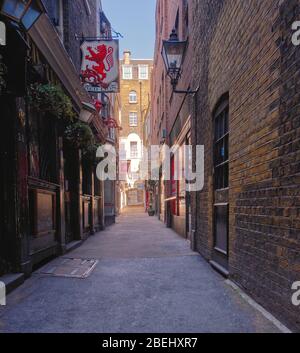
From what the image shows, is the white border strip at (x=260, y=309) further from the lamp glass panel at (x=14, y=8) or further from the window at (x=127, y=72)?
the window at (x=127, y=72)

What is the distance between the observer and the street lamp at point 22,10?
11.2 ft

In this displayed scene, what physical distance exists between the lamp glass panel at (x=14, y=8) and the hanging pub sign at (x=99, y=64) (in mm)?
5887

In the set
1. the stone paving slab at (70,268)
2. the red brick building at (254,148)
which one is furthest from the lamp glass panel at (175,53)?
the stone paving slab at (70,268)

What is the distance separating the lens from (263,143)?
318 centimetres

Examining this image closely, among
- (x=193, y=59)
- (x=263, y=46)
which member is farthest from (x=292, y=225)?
(x=193, y=59)

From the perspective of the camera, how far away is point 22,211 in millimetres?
4352

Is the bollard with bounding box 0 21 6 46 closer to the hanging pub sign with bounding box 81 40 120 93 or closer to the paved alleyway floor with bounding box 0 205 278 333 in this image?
the paved alleyway floor with bounding box 0 205 278 333

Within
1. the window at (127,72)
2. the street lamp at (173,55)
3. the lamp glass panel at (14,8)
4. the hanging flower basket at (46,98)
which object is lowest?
the hanging flower basket at (46,98)

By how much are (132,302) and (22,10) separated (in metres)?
3.61

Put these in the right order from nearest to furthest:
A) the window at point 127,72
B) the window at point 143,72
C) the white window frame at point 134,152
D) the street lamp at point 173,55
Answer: the street lamp at point 173,55 → the white window frame at point 134,152 → the window at point 127,72 → the window at point 143,72

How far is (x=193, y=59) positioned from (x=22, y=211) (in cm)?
510

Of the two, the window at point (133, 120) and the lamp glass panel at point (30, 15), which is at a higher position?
the window at point (133, 120)

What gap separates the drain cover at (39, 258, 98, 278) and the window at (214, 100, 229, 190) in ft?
8.44
